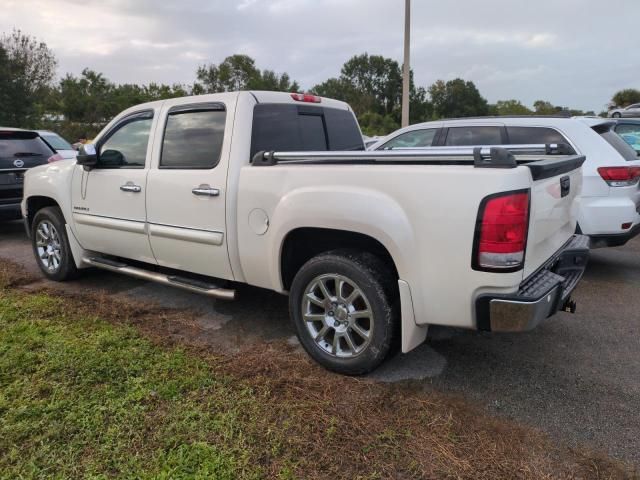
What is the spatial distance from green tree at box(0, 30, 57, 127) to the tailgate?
28.6 m

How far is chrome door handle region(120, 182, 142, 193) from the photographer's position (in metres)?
4.03

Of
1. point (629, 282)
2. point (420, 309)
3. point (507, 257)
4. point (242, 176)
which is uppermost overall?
point (242, 176)

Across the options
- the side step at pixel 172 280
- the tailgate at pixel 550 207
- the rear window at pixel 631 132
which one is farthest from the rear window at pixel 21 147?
the rear window at pixel 631 132

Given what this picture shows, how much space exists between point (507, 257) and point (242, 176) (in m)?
1.85

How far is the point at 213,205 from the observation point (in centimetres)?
351

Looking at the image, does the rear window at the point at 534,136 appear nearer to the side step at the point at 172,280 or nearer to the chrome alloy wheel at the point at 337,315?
the chrome alloy wheel at the point at 337,315

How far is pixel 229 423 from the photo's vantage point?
2.56 m

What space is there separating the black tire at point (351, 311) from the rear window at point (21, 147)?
6266 mm

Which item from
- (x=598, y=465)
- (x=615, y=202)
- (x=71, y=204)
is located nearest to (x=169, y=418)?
(x=598, y=465)

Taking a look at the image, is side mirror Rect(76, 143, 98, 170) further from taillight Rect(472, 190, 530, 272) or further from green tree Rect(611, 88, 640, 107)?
green tree Rect(611, 88, 640, 107)

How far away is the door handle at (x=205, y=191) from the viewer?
348 centimetres

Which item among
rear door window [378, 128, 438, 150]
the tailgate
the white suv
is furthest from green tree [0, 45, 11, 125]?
the tailgate

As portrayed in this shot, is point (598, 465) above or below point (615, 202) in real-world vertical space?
below

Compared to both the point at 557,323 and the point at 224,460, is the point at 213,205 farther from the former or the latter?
the point at 557,323
